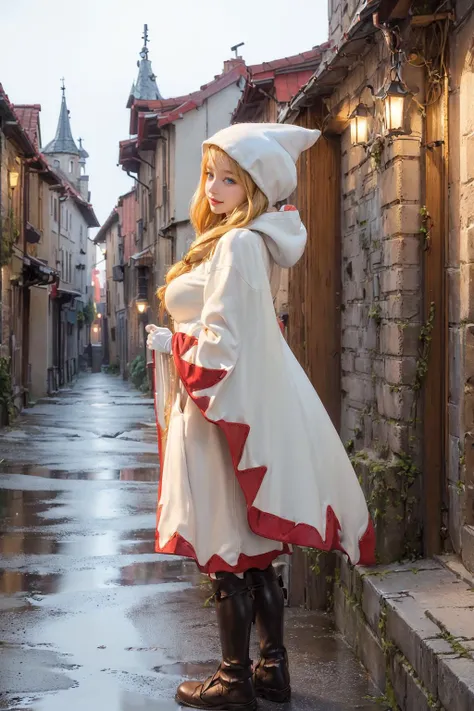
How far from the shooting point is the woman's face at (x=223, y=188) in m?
3.66

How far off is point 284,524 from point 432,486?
1259mm

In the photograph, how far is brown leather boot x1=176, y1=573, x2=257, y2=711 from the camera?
11.5 feet

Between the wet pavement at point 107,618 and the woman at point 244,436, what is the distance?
0.37m

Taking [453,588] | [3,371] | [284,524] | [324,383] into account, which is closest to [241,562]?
[284,524]

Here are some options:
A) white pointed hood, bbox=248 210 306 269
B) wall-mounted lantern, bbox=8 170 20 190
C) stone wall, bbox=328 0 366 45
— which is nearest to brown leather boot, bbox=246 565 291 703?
white pointed hood, bbox=248 210 306 269

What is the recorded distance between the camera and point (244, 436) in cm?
341

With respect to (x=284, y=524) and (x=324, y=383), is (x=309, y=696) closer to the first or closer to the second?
(x=284, y=524)

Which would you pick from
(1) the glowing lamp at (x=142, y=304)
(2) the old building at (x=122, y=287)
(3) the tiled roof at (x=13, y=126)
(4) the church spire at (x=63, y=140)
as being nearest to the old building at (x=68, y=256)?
(4) the church spire at (x=63, y=140)

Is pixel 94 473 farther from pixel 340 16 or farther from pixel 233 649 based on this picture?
pixel 233 649

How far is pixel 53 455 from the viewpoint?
1301cm

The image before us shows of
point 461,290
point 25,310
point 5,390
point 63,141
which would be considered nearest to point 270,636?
point 461,290

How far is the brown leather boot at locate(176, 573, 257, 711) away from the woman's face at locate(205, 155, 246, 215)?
1417 mm

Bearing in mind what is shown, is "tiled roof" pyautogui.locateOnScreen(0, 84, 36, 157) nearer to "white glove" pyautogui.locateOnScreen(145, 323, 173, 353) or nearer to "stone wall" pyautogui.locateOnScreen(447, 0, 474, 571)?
"stone wall" pyautogui.locateOnScreen(447, 0, 474, 571)

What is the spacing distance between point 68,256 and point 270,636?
37694mm
